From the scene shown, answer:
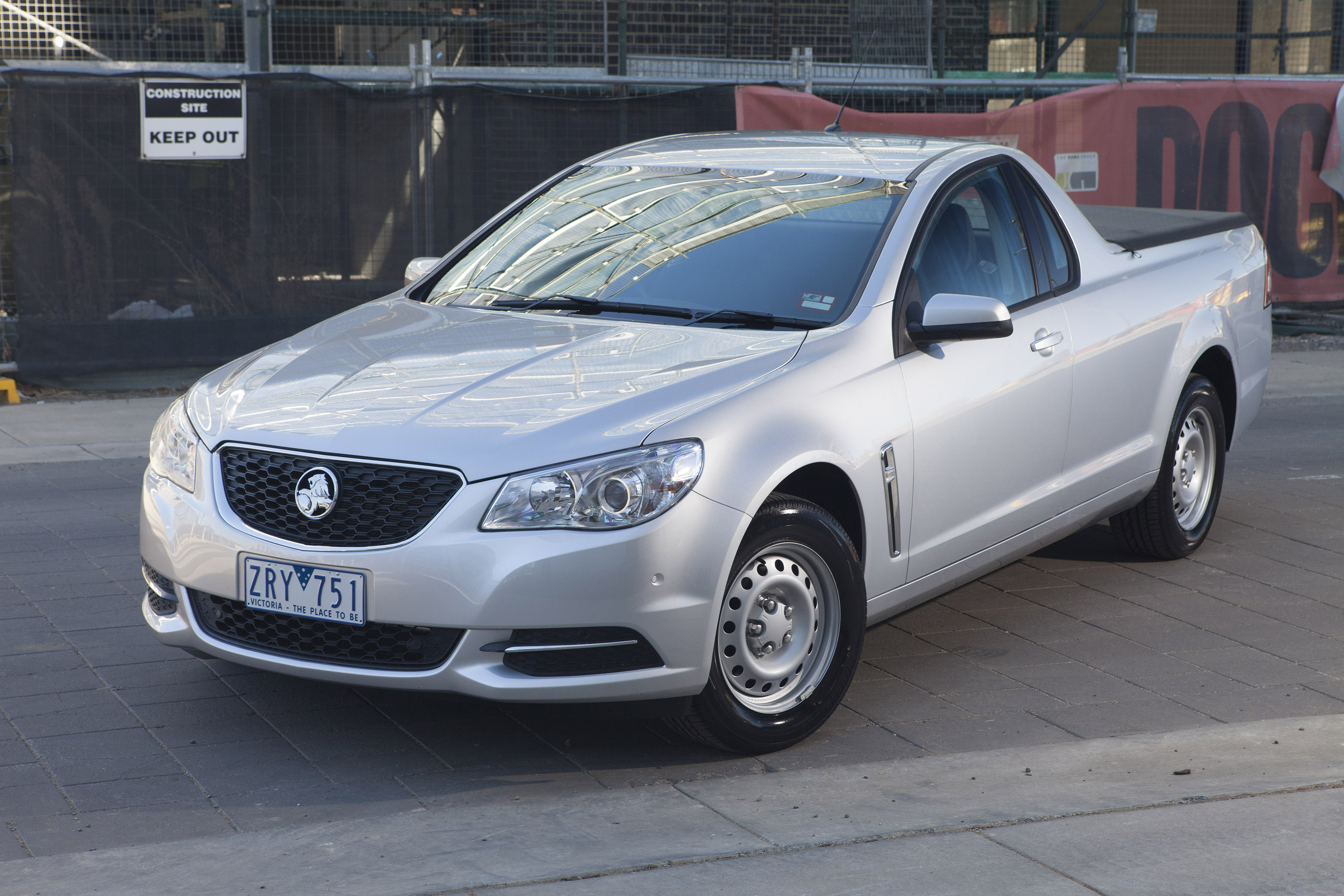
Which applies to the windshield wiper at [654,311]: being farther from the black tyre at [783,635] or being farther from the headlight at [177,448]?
the headlight at [177,448]

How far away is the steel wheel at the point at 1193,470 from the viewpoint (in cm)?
646

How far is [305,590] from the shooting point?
4.03 meters

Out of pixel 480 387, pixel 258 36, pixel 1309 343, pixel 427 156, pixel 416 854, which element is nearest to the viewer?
pixel 416 854

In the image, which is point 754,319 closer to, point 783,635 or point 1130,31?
point 783,635

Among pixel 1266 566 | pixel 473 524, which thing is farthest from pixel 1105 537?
pixel 473 524

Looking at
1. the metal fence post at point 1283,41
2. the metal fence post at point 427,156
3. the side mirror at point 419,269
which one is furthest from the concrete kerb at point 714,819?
the metal fence post at point 1283,41

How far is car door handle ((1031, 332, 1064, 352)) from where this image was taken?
17.4 ft

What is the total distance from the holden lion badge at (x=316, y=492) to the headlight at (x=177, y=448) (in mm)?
433

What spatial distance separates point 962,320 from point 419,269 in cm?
221

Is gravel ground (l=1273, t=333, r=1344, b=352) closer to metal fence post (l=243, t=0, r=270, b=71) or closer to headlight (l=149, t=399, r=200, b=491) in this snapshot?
metal fence post (l=243, t=0, r=270, b=71)

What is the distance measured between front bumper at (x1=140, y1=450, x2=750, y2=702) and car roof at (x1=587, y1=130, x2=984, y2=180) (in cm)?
195

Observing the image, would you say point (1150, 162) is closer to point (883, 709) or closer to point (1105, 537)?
point (1105, 537)

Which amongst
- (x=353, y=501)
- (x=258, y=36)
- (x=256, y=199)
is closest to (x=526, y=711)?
(x=353, y=501)

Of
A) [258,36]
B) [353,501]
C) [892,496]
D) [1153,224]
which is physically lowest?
[892,496]
